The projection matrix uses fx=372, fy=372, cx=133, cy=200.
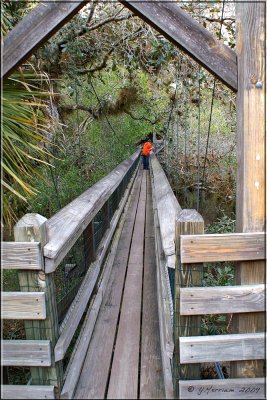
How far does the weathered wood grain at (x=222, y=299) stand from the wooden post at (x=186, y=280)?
0.15 ft

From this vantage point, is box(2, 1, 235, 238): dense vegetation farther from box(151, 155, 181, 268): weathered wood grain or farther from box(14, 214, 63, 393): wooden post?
box(151, 155, 181, 268): weathered wood grain

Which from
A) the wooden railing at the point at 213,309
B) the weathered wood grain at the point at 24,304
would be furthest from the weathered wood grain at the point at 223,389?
the weathered wood grain at the point at 24,304

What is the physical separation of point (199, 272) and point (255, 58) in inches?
33.1

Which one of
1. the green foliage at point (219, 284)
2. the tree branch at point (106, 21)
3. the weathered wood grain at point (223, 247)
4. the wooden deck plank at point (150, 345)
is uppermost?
the tree branch at point (106, 21)

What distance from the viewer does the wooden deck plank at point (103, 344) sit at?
1566 millimetres

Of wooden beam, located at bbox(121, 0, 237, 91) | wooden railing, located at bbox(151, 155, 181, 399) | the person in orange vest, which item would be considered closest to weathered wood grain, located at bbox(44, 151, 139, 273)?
wooden railing, located at bbox(151, 155, 181, 399)

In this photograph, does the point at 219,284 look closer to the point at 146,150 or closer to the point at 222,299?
the point at 222,299

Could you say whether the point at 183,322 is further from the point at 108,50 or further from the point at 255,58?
the point at 108,50

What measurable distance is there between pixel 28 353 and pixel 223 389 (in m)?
0.77

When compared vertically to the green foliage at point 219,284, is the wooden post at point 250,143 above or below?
above

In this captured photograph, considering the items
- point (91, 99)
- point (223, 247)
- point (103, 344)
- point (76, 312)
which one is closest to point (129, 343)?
point (103, 344)

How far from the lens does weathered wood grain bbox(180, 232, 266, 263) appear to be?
138 cm

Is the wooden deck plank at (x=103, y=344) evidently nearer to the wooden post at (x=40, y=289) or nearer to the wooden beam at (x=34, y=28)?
the wooden post at (x=40, y=289)

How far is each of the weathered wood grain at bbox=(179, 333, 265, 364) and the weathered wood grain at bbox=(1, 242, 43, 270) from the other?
621 millimetres
